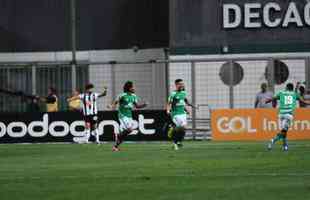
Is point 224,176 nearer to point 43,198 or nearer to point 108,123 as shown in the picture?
point 43,198

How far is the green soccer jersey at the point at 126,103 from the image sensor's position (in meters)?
32.8

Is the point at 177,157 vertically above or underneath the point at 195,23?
underneath

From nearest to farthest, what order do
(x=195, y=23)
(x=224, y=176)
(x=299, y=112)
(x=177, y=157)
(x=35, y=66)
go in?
1. (x=224, y=176)
2. (x=177, y=157)
3. (x=299, y=112)
4. (x=35, y=66)
5. (x=195, y=23)

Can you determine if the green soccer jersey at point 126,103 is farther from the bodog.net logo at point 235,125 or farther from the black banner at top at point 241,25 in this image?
the black banner at top at point 241,25

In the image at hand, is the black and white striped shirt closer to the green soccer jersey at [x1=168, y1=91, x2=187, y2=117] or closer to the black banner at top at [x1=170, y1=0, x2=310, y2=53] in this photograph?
the green soccer jersey at [x1=168, y1=91, x2=187, y2=117]

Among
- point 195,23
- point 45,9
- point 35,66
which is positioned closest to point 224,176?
point 35,66

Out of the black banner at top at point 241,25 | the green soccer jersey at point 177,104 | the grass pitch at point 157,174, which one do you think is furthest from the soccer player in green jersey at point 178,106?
the black banner at top at point 241,25

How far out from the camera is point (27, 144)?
3772 cm

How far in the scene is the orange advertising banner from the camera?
37.3m

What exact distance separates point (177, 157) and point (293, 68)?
13054mm

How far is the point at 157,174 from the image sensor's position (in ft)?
68.7

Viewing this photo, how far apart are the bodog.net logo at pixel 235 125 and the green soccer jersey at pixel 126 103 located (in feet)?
18.7

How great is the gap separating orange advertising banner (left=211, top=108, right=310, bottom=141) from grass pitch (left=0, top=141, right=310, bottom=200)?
6002mm

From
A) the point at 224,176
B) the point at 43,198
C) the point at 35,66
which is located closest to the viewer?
the point at 43,198
